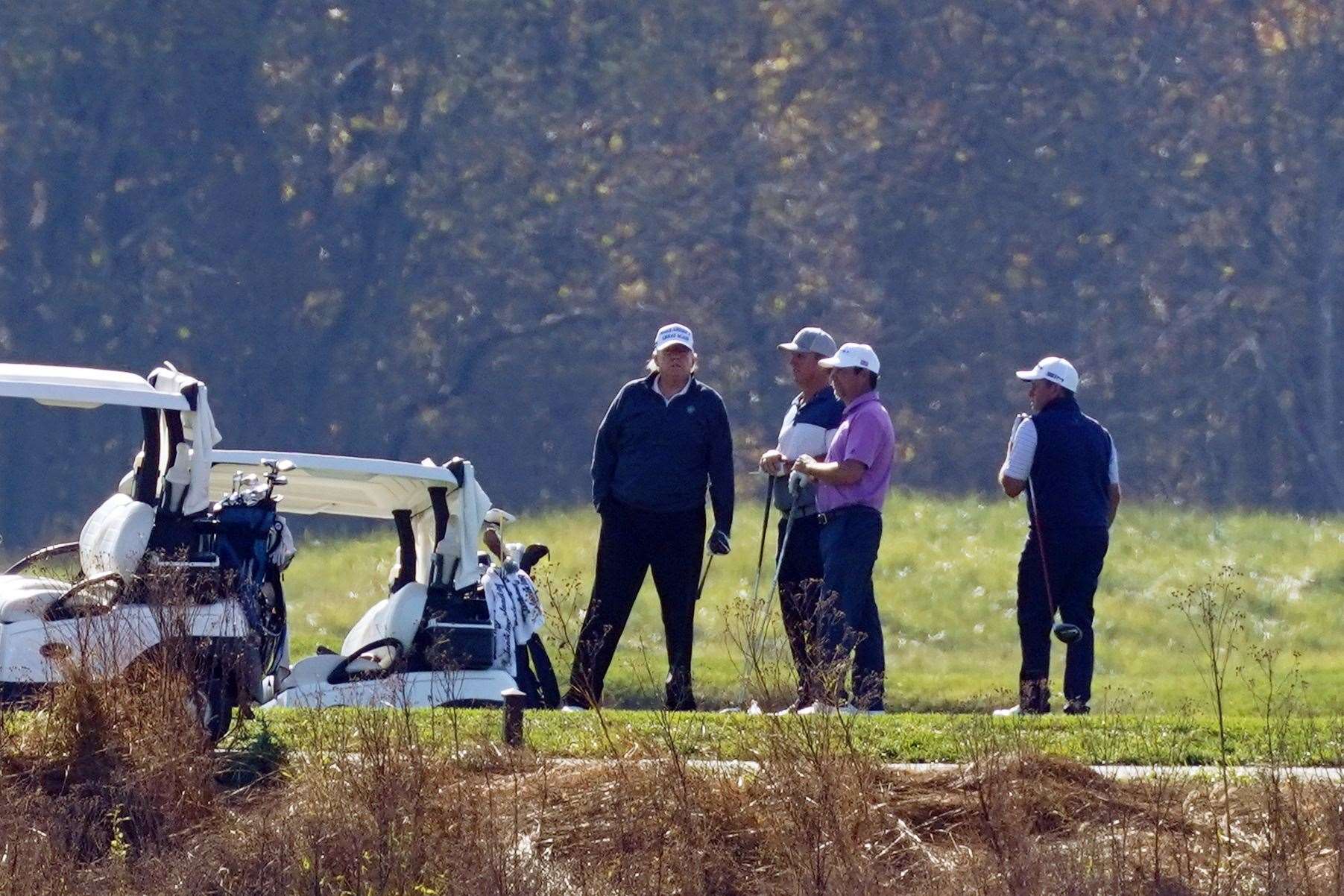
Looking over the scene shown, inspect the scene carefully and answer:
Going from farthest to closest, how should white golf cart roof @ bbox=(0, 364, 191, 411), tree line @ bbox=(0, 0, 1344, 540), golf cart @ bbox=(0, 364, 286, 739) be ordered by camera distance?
tree line @ bbox=(0, 0, 1344, 540) < white golf cart roof @ bbox=(0, 364, 191, 411) < golf cart @ bbox=(0, 364, 286, 739)

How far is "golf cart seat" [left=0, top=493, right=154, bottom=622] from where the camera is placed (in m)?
8.73

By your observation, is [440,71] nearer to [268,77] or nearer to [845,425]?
[268,77]

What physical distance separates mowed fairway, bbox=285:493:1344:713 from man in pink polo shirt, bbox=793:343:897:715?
6105 mm

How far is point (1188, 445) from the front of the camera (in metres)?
28.8

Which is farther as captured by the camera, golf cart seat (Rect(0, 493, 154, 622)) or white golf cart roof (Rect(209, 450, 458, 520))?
white golf cart roof (Rect(209, 450, 458, 520))

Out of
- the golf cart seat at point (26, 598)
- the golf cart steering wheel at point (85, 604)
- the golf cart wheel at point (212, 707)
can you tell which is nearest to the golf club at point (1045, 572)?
the golf cart wheel at point (212, 707)

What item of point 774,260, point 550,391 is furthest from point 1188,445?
point 550,391

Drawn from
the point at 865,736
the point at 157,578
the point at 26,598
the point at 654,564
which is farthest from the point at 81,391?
the point at 865,736

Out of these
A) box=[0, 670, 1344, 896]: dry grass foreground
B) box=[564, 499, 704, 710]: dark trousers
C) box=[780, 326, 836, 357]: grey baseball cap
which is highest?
box=[780, 326, 836, 357]: grey baseball cap

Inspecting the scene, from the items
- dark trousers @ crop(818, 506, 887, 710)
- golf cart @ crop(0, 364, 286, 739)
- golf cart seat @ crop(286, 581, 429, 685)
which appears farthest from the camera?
golf cart seat @ crop(286, 581, 429, 685)

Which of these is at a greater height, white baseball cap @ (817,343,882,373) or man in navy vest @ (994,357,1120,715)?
white baseball cap @ (817,343,882,373)

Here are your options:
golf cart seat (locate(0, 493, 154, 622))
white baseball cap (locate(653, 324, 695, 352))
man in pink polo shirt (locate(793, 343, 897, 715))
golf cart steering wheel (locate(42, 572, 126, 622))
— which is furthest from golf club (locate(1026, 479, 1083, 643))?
golf cart steering wheel (locate(42, 572, 126, 622))

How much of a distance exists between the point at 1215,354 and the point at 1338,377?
65.7 inches

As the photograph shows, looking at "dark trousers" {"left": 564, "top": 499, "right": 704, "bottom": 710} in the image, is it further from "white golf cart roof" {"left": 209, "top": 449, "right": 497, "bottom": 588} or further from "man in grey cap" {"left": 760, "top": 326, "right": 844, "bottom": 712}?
"white golf cart roof" {"left": 209, "top": 449, "right": 497, "bottom": 588}
